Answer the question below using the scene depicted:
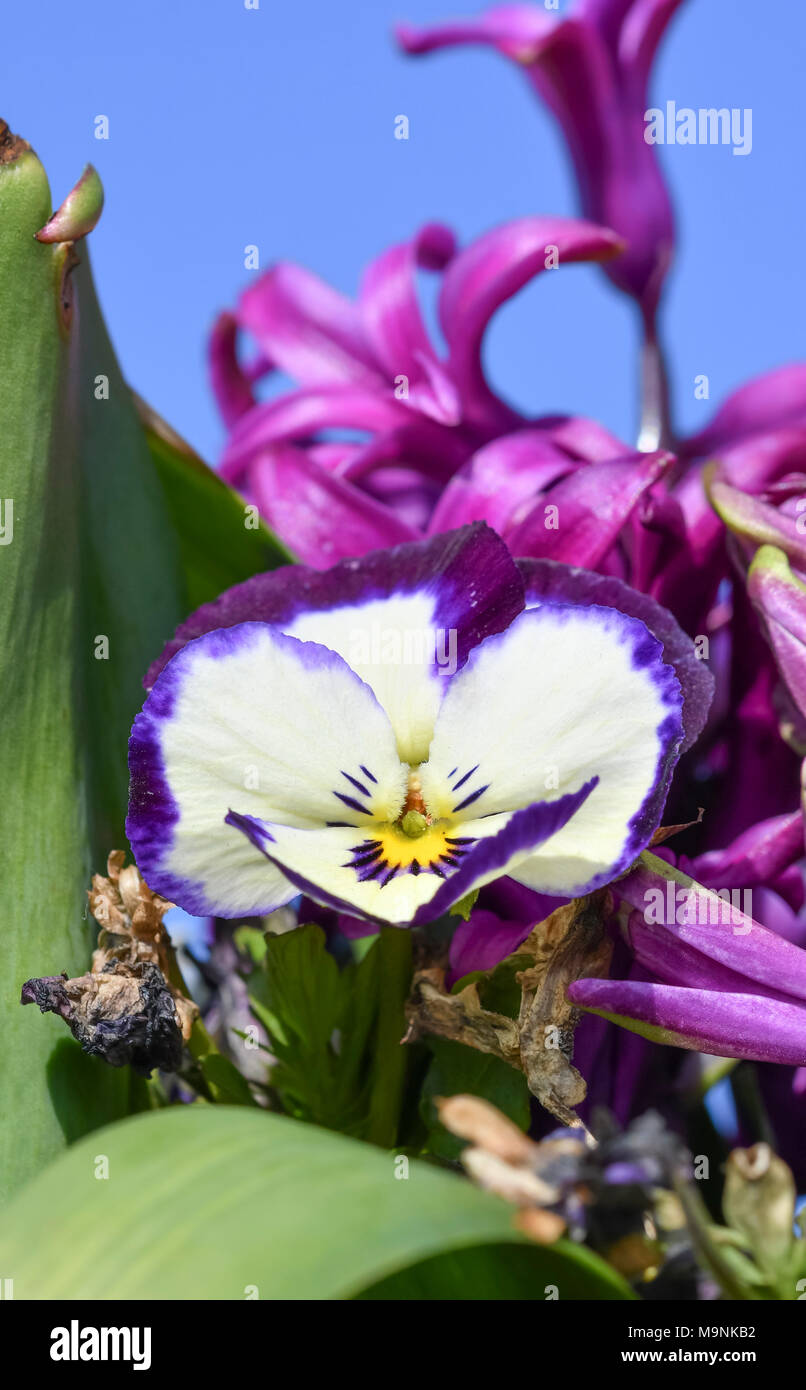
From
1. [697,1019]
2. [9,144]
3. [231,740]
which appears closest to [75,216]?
[9,144]

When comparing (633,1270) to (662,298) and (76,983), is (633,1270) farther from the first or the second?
(662,298)

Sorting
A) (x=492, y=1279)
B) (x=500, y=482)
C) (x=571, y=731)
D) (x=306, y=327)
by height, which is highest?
(x=306, y=327)

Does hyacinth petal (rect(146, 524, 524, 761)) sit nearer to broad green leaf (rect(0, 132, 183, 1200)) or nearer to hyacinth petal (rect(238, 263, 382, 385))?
broad green leaf (rect(0, 132, 183, 1200))

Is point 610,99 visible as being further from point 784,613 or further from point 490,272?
point 784,613

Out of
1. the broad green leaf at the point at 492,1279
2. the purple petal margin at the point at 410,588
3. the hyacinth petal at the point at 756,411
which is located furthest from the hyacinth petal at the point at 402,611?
the hyacinth petal at the point at 756,411

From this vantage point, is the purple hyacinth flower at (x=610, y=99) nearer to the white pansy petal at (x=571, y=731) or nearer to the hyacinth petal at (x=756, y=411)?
the hyacinth petal at (x=756, y=411)

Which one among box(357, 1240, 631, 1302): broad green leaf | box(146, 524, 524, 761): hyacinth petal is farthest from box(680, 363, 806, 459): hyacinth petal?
box(357, 1240, 631, 1302): broad green leaf
